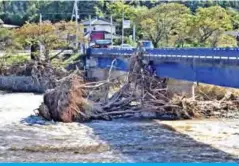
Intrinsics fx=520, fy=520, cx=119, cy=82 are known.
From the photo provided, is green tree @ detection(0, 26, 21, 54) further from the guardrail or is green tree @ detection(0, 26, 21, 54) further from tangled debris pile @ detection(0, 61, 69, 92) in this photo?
the guardrail

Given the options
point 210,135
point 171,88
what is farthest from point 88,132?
point 171,88

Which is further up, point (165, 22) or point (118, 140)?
point (165, 22)

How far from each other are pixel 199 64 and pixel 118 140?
17.2 ft

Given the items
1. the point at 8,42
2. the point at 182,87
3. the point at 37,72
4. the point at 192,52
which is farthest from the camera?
the point at 8,42

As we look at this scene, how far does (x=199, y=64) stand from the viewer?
22250 millimetres

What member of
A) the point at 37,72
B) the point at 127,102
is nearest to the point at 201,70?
the point at 127,102

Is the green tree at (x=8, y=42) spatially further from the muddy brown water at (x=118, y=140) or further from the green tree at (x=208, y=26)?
the muddy brown water at (x=118, y=140)

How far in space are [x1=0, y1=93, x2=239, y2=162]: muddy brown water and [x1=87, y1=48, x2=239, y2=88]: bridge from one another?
7.52ft

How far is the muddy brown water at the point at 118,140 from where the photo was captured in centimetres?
1642

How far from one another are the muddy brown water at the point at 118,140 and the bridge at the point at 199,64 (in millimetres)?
2291

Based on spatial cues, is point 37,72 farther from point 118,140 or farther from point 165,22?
point 118,140

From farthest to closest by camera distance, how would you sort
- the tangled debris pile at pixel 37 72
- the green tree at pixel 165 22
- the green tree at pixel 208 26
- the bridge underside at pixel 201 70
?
the green tree at pixel 165 22 < the green tree at pixel 208 26 < the tangled debris pile at pixel 37 72 < the bridge underside at pixel 201 70

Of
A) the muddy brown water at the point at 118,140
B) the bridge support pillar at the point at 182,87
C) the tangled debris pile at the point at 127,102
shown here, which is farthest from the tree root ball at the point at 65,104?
the bridge support pillar at the point at 182,87

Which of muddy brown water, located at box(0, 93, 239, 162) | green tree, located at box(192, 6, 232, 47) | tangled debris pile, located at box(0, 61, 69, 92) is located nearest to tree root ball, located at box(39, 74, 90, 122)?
muddy brown water, located at box(0, 93, 239, 162)
